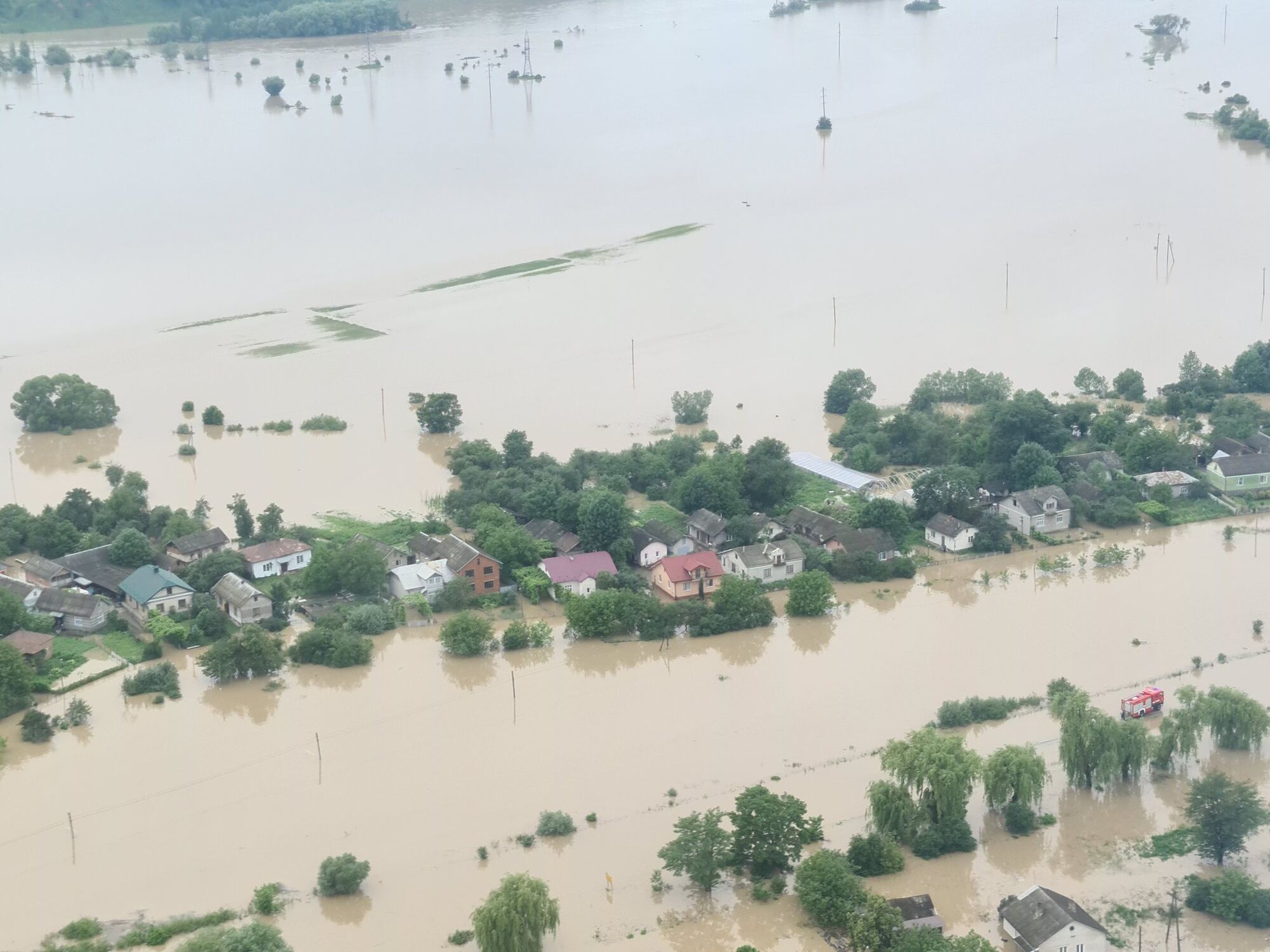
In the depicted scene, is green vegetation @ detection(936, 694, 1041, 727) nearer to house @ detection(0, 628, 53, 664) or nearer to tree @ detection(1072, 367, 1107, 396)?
house @ detection(0, 628, 53, 664)

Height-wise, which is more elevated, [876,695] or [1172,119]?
[1172,119]

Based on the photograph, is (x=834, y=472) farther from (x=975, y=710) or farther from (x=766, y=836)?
(x=766, y=836)

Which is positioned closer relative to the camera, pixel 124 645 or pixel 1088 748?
pixel 1088 748

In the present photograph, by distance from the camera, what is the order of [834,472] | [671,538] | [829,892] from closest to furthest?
[829,892], [671,538], [834,472]

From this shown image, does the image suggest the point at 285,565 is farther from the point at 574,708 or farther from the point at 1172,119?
the point at 1172,119

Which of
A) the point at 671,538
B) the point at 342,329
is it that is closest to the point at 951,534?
the point at 671,538

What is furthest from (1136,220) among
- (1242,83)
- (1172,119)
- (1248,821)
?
(1248,821)

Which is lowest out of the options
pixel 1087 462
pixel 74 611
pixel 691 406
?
pixel 74 611
